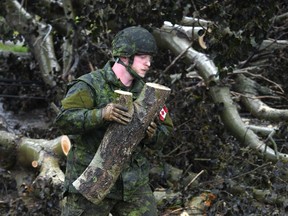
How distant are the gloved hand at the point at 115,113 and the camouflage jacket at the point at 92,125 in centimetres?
4

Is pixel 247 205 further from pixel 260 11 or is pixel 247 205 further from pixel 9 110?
pixel 9 110

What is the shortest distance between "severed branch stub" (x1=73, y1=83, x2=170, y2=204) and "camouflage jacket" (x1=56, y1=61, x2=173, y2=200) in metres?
0.10

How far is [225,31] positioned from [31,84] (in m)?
3.58

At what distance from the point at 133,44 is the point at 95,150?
620 mm

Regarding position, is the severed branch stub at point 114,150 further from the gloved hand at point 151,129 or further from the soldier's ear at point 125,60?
the soldier's ear at point 125,60

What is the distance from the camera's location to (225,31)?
546cm

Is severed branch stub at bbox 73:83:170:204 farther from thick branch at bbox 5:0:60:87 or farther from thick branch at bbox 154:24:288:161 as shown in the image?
thick branch at bbox 5:0:60:87

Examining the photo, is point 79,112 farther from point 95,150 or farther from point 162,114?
point 162,114

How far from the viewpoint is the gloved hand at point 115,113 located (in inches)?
118

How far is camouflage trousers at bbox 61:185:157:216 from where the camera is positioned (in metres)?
3.25

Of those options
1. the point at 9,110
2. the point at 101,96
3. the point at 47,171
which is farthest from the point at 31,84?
the point at 101,96

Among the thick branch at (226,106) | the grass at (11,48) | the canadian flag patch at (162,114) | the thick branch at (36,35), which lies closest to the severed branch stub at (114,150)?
the canadian flag patch at (162,114)

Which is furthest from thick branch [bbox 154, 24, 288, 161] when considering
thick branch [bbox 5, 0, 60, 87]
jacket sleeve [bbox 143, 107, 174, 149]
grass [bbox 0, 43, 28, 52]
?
grass [bbox 0, 43, 28, 52]

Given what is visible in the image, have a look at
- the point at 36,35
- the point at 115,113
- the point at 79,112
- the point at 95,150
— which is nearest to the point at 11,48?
the point at 36,35
